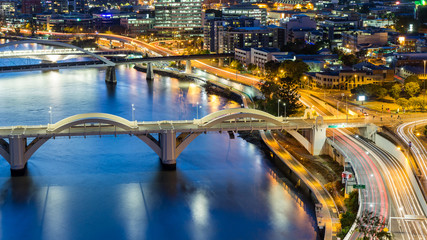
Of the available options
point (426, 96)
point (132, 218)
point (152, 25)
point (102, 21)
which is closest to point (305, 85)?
point (426, 96)

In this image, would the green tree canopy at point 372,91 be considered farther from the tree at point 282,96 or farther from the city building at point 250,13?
the city building at point 250,13

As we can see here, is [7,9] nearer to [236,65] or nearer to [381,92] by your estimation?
[236,65]

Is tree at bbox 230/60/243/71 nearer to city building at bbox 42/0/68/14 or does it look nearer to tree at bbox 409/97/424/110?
tree at bbox 409/97/424/110

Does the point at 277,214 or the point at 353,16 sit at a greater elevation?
the point at 353,16

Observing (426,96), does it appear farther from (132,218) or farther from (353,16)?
(353,16)

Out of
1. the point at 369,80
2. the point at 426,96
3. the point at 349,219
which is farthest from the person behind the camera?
the point at 369,80

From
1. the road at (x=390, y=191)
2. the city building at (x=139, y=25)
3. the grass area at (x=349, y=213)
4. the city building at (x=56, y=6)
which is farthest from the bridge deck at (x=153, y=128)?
the city building at (x=56, y=6)
